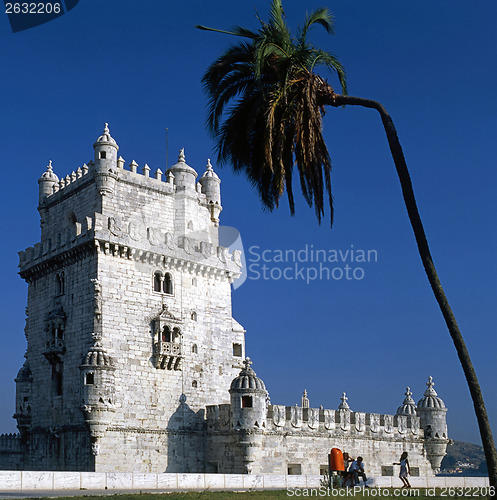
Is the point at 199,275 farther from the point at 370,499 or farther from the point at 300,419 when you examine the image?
the point at 370,499

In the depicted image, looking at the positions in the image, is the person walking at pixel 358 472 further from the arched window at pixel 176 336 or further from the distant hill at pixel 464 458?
the distant hill at pixel 464 458

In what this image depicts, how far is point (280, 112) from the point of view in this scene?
24062mm

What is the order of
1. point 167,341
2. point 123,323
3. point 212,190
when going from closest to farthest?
point 123,323 → point 167,341 → point 212,190

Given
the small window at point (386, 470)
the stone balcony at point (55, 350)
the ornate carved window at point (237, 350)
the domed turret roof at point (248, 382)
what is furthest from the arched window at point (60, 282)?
the small window at point (386, 470)

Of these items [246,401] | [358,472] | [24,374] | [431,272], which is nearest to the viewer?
[431,272]

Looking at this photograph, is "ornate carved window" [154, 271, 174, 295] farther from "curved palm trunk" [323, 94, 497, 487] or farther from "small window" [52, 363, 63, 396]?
"curved palm trunk" [323, 94, 497, 487]

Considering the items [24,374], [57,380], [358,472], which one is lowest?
[358,472]

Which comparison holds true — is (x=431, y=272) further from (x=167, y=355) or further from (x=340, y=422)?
(x=340, y=422)

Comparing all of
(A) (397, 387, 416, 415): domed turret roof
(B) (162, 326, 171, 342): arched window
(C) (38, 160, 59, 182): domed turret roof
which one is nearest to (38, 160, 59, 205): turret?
(C) (38, 160, 59, 182): domed turret roof

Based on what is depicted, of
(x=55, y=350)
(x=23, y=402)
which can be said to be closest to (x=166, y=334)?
(x=55, y=350)

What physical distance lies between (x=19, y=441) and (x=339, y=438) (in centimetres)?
1885

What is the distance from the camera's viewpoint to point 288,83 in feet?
77.1

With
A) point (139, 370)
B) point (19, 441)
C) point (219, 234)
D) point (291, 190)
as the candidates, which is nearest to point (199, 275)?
point (219, 234)

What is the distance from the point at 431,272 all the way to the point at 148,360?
22396 millimetres
